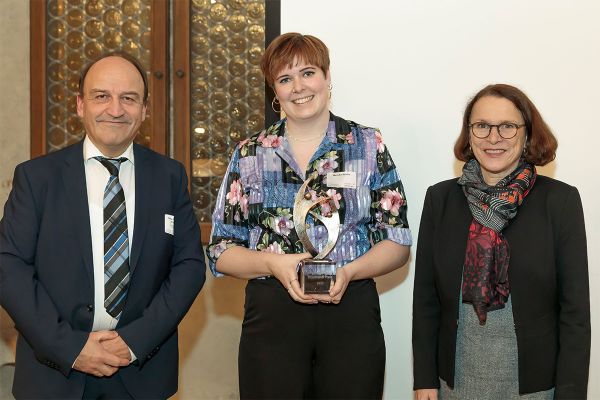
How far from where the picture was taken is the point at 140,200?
7.20ft

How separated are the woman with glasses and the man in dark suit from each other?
2.85 feet

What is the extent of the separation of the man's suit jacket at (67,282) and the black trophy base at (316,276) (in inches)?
17.2

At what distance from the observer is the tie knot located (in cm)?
219

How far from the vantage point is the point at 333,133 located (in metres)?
2.33

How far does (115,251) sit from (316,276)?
2.18 ft

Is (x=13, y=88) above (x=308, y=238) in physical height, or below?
above

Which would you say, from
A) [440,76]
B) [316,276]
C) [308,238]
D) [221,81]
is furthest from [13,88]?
A: [316,276]

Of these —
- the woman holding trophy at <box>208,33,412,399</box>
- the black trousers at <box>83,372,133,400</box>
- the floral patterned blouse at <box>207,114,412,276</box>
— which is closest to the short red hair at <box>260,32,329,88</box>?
the woman holding trophy at <box>208,33,412,399</box>


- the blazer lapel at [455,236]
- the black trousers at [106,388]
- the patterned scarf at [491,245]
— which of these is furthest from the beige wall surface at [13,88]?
the patterned scarf at [491,245]

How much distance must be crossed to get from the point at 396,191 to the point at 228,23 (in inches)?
78.7

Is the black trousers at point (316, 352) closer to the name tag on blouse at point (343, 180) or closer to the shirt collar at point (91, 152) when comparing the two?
the name tag on blouse at point (343, 180)

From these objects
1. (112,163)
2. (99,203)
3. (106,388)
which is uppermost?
(112,163)

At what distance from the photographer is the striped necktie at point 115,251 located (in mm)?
2107

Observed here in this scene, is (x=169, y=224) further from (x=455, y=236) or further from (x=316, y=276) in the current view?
(x=455, y=236)
